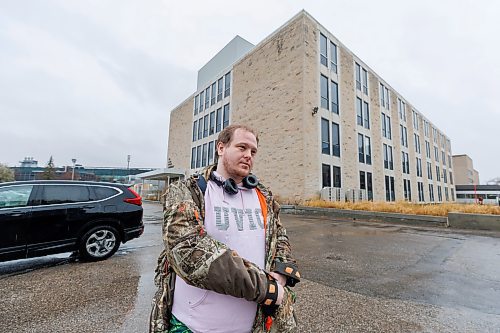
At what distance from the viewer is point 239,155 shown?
146cm

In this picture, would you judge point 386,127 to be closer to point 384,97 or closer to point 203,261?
point 384,97

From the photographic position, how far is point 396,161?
83.9 ft

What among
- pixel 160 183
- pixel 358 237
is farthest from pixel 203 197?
pixel 160 183

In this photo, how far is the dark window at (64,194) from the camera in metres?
4.50

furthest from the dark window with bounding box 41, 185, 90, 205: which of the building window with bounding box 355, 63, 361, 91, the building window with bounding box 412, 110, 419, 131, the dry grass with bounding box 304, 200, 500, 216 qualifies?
the building window with bounding box 412, 110, 419, 131

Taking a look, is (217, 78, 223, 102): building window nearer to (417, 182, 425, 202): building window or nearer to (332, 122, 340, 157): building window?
(332, 122, 340, 157): building window

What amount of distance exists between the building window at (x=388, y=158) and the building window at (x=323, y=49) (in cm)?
1140

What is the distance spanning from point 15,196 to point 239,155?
4.84m

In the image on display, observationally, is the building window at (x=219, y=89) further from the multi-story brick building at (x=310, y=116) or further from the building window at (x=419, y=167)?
the building window at (x=419, y=167)

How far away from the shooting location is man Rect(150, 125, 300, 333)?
1076 millimetres

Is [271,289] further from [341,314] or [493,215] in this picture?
[493,215]

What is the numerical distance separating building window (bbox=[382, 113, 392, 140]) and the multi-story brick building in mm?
111

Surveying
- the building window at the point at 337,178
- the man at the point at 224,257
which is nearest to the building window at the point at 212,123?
the building window at the point at 337,178

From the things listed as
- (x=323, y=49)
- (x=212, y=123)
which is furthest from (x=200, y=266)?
(x=212, y=123)
